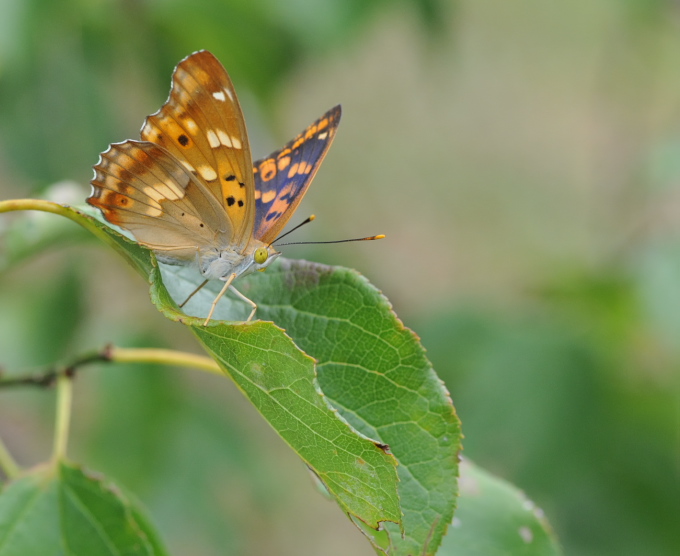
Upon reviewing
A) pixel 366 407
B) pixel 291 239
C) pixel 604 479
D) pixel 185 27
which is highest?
pixel 185 27

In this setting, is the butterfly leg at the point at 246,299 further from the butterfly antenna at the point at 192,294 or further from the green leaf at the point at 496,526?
the green leaf at the point at 496,526

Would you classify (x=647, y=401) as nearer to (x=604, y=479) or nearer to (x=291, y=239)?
(x=604, y=479)

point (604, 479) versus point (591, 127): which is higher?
point (591, 127)

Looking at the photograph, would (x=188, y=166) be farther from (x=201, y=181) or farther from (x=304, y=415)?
(x=304, y=415)

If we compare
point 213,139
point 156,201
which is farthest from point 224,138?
→ point 156,201

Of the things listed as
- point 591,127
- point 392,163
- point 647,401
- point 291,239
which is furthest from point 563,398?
point 591,127

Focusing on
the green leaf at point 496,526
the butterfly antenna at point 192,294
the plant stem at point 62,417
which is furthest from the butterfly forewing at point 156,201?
the green leaf at point 496,526
